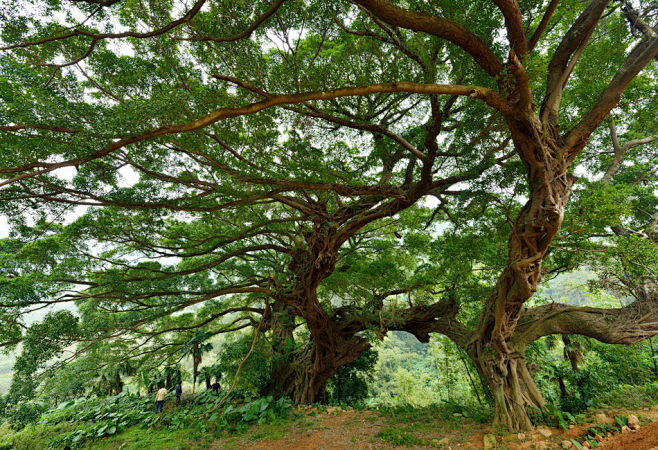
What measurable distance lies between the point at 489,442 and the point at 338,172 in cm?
445

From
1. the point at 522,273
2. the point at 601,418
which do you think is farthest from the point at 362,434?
the point at 522,273

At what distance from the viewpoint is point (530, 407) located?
4148 mm

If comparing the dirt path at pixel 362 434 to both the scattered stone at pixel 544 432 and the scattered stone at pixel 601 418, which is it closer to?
the scattered stone at pixel 544 432

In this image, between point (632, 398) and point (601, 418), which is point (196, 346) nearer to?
point (601, 418)

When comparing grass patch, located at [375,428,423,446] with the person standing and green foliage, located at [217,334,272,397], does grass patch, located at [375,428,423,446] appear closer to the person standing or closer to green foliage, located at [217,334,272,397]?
green foliage, located at [217,334,272,397]

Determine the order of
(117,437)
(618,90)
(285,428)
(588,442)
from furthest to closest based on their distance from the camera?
(117,437) → (285,428) → (588,442) → (618,90)

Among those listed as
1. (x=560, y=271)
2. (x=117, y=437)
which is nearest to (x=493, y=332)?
(x=560, y=271)

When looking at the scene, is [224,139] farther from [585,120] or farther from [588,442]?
[588,442]

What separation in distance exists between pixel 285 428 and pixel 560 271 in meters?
6.00

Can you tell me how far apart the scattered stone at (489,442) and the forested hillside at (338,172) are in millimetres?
29

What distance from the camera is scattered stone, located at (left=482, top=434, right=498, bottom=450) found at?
11.4ft

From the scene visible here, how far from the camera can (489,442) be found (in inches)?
141

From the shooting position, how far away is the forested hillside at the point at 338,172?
107 inches

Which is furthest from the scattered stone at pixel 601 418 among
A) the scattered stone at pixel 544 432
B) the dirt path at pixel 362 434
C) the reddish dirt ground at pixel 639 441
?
the dirt path at pixel 362 434
